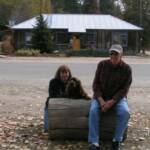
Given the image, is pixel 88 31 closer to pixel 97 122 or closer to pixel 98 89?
pixel 98 89

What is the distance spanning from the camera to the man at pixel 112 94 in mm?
7273

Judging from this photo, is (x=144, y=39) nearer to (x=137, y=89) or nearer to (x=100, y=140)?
(x=137, y=89)

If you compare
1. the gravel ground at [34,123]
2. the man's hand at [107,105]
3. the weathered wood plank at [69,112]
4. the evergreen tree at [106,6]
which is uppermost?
the evergreen tree at [106,6]

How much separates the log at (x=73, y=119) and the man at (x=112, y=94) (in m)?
0.15

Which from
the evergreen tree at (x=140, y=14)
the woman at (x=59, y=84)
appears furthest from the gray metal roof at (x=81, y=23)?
the woman at (x=59, y=84)

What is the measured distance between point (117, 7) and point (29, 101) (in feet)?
228

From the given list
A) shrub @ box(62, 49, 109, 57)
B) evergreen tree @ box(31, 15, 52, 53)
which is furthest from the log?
evergreen tree @ box(31, 15, 52, 53)

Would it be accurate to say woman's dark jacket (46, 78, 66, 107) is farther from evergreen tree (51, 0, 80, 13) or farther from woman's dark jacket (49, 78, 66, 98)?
evergreen tree (51, 0, 80, 13)

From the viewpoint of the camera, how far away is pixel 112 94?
7.52 meters

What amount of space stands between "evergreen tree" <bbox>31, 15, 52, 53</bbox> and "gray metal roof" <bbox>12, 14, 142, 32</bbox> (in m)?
3.73

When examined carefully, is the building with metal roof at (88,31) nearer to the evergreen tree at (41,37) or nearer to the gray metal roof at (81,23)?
the gray metal roof at (81,23)

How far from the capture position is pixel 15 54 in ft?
139

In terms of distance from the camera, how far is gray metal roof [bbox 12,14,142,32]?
1932 inches

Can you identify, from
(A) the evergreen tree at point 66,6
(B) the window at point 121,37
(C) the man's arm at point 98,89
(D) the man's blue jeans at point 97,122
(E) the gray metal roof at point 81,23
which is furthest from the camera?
(A) the evergreen tree at point 66,6
